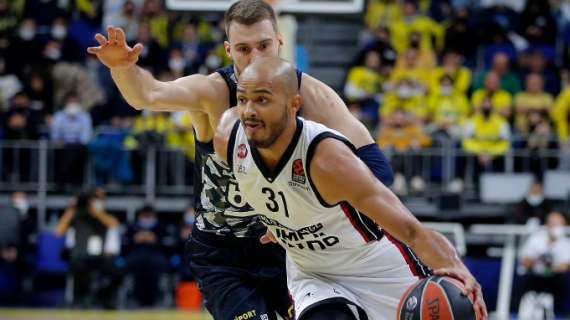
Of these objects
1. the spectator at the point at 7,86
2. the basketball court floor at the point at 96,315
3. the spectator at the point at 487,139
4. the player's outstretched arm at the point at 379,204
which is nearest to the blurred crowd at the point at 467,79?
the spectator at the point at 487,139

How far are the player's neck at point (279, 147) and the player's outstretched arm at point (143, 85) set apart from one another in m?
0.73

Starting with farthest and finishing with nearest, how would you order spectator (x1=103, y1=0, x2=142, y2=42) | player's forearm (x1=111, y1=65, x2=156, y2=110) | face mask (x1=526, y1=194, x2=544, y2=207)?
spectator (x1=103, y1=0, x2=142, y2=42)
face mask (x1=526, y1=194, x2=544, y2=207)
player's forearm (x1=111, y1=65, x2=156, y2=110)

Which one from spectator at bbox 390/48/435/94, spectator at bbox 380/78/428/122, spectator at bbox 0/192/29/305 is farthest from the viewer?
spectator at bbox 390/48/435/94

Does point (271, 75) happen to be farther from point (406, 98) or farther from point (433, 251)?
point (406, 98)

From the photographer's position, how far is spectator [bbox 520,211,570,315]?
1402 cm

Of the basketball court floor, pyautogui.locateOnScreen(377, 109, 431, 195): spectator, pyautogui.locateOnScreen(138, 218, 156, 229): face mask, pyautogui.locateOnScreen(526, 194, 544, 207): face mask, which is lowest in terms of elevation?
the basketball court floor

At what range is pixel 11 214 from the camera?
15.1m

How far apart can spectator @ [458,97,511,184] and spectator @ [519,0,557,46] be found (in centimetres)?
331

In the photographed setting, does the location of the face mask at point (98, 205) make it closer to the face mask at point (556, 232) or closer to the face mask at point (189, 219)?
the face mask at point (189, 219)

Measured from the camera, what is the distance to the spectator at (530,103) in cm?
1630

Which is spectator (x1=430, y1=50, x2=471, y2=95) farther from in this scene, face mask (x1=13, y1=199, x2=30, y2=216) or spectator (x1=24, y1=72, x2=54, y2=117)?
face mask (x1=13, y1=199, x2=30, y2=216)

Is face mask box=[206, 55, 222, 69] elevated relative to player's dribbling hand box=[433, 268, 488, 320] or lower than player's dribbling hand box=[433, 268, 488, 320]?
lower

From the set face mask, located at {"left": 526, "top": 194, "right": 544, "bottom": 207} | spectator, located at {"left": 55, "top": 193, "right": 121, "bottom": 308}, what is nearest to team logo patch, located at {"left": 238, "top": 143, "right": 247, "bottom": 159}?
spectator, located at {"left": 55, "top": 193, "right": 121, "bottom": 308}

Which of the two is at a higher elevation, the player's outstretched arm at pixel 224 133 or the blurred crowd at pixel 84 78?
the player's outstretched arm at pixel 224 133
